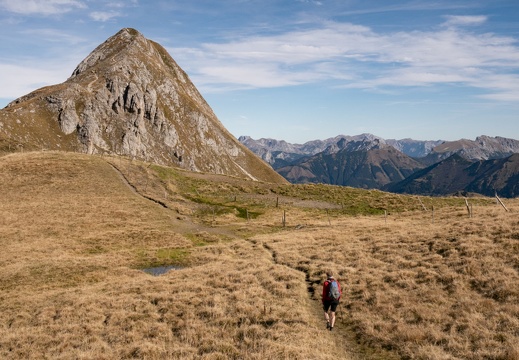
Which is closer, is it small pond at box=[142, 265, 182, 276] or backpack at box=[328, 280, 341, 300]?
backpack at box=[328, 280, 341, 300]

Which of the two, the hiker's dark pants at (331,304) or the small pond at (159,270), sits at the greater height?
the hiker's dark pants at (331,304)

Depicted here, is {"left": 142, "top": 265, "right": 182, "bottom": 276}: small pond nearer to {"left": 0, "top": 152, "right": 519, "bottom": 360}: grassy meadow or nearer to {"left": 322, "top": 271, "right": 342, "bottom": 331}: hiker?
{"left": 0, "top": 152, "right": 519, "bottom": 360}: grassy meadow

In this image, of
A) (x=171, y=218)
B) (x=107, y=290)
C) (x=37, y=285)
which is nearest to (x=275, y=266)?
(x=107, y=290)

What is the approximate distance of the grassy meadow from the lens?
16.7 metres

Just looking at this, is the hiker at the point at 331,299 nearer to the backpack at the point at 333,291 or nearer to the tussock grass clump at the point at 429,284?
the backpack at the point at 333,291

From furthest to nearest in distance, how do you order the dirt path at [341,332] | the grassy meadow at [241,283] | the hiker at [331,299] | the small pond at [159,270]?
the small pond at [159,270] < the hiker at [331,299] < the grassy meadow at [241,283] < the dirt path at [341,332]

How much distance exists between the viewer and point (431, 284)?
2206 cm

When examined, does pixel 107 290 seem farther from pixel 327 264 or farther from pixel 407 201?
pixel 407 201

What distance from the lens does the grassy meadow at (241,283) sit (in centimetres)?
1666

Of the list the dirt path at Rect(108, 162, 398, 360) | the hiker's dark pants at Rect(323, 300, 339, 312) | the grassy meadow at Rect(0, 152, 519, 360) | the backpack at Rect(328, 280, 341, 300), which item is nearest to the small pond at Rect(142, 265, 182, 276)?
the grassy meadow at Rect(0, 152, 519, 360)

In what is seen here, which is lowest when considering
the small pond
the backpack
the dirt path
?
the small pond

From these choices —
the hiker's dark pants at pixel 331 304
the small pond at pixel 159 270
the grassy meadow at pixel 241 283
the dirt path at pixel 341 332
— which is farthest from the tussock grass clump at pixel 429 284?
the small pond at pixel 159 270

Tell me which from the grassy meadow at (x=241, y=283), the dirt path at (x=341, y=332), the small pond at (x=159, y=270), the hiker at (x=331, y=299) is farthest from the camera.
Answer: the small pond at (x=159, y=270)

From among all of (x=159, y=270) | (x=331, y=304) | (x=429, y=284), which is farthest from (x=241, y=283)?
(x=429, y=284)
